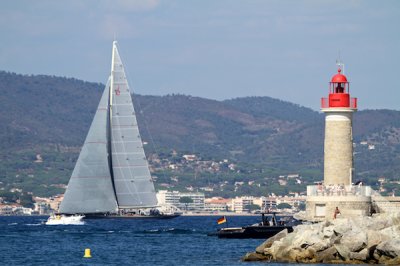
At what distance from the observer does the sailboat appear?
10275 cm

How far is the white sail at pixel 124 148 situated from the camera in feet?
345

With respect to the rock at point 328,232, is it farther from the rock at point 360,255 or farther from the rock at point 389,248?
the rock at point 389,248

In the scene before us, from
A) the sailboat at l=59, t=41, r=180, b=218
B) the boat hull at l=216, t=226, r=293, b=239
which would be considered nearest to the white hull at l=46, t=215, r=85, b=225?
the sailboat at l=59, t=41, r=180, b=218

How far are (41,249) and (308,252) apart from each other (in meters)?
20.0

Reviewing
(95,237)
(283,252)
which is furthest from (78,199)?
(283,252)

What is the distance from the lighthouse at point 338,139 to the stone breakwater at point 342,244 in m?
4.88

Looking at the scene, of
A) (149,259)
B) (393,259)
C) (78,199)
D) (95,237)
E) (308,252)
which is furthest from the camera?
(78,199)

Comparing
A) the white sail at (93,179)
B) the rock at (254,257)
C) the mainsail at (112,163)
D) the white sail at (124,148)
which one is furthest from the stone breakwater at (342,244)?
the white sail at (124,148)

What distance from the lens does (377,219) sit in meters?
49.2

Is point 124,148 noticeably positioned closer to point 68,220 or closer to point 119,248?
point 68,220

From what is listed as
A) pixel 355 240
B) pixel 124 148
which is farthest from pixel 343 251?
pixel 124 148

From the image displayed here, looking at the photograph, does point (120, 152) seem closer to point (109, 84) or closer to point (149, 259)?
point (109, 84)

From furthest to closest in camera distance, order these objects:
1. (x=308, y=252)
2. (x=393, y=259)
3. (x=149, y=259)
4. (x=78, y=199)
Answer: (x=78, y=199) < (x=149, y=259) < (x=308, y=252) < (x=393, y=259)

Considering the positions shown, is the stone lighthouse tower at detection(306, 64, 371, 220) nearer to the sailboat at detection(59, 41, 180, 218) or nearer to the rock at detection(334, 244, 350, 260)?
the rock at detection(334, 244, 350, 260)
